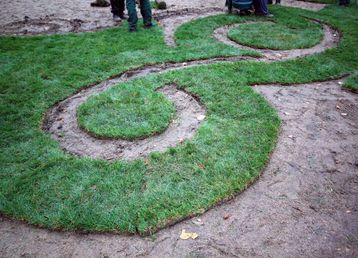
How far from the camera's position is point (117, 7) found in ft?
32.9

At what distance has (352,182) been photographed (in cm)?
383

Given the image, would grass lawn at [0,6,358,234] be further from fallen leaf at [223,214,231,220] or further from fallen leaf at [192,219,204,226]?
fallen leaf at [223,214,231,220]

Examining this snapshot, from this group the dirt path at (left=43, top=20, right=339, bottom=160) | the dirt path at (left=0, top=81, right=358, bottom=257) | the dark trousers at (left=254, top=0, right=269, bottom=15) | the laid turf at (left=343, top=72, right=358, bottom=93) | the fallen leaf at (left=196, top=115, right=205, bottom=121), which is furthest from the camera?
the dark trousers at (left=254, top=0, right=269, bottom=15)

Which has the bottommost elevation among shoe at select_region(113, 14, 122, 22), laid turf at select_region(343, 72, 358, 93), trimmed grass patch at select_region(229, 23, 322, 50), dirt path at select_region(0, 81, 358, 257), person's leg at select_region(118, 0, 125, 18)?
dirt path at select_region(0, 81, 358, 257)

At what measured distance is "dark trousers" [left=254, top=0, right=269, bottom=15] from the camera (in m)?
9.88

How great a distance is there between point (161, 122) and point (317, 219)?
2.53 m

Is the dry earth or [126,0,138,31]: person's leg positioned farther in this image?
[126,0,138,31]: person's leg

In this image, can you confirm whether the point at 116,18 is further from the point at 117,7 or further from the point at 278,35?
the point at 278,35

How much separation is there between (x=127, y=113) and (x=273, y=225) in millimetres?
2893

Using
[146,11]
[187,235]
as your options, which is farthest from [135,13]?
[187,235]

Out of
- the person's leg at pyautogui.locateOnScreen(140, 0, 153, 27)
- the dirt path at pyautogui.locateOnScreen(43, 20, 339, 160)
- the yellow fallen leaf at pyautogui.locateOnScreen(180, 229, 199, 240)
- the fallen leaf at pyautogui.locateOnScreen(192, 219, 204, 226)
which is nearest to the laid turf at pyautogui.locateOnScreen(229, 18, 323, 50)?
the person's leg at pyautogui.locateOnScreen(140, 0, 153, 27)

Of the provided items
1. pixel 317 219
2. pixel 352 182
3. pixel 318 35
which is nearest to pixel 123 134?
pixel 317 219

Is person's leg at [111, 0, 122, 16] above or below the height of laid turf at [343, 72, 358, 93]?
above

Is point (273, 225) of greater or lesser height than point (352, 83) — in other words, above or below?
below
